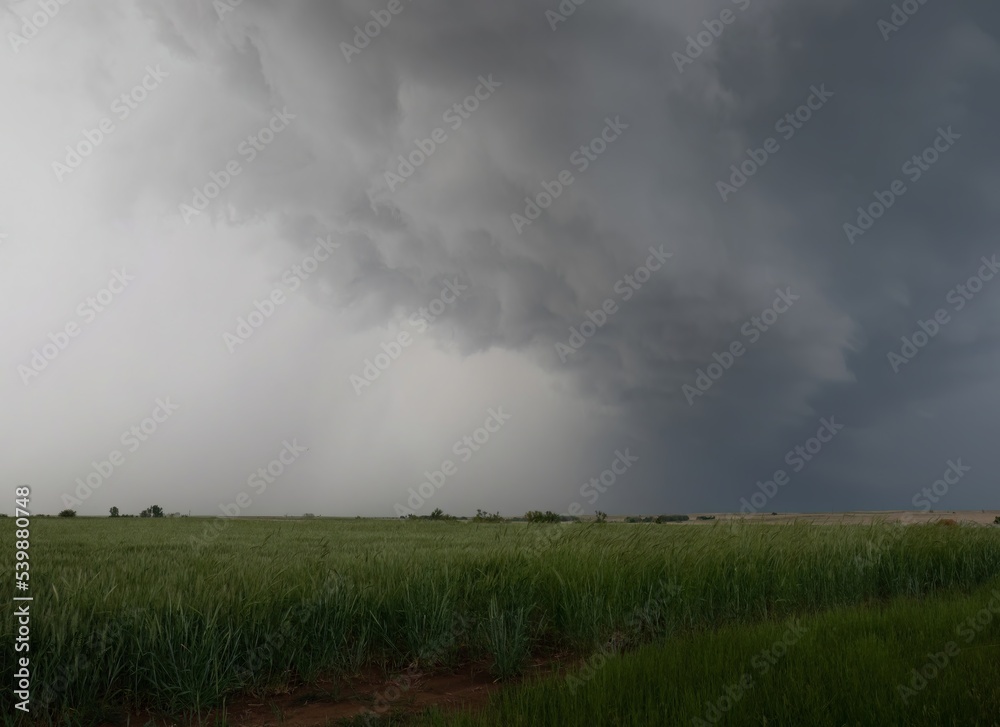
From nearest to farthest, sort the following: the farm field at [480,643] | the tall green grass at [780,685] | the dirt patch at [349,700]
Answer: the tall green grass at [780,685]
the farm field at [480,643]
the dirt patch at [349,700]

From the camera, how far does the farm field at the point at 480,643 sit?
4.60m

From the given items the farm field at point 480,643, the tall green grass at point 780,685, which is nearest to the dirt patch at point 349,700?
the farm field at point 480,643

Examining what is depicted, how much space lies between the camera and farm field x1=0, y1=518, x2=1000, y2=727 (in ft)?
15.1

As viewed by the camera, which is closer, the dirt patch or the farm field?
the farm field

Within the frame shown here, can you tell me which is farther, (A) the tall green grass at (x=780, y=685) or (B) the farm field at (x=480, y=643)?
(B) the farm field at (x=480, y=643)

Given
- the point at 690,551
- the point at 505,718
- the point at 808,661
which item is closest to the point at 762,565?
the point at 690,551

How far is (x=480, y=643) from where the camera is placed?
6.80 meters

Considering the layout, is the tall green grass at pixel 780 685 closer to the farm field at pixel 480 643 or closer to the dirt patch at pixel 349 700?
the farm field at pixel 480 643

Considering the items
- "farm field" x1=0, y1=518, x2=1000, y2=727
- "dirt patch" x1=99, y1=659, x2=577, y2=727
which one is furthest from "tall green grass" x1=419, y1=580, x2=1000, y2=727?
"dirt patch" x1=99, y1=659, x2=577, y2=727

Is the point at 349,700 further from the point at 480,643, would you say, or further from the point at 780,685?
the point at 780,685

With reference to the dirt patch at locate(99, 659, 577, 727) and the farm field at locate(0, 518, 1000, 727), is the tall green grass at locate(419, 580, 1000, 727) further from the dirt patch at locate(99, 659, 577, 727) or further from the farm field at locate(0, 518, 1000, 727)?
the dirt patch at locate(99, 659, 577, 727)

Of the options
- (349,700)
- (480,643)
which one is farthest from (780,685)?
(349,700)

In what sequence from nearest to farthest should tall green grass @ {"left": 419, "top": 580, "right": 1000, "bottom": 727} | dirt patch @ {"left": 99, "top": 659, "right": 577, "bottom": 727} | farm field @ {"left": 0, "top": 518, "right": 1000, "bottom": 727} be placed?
tall green grass @ {"left": 419, "top": 580, "right": 1000, "bottom": 727}
farm field @ {"left": 0, "top": 518, "right": 1000, "bottom": 727}
dirt patch @ {"left": 99, "top": 659, "right": 577, "bottom": 727}

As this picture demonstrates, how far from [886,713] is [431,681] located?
13.2 ft
